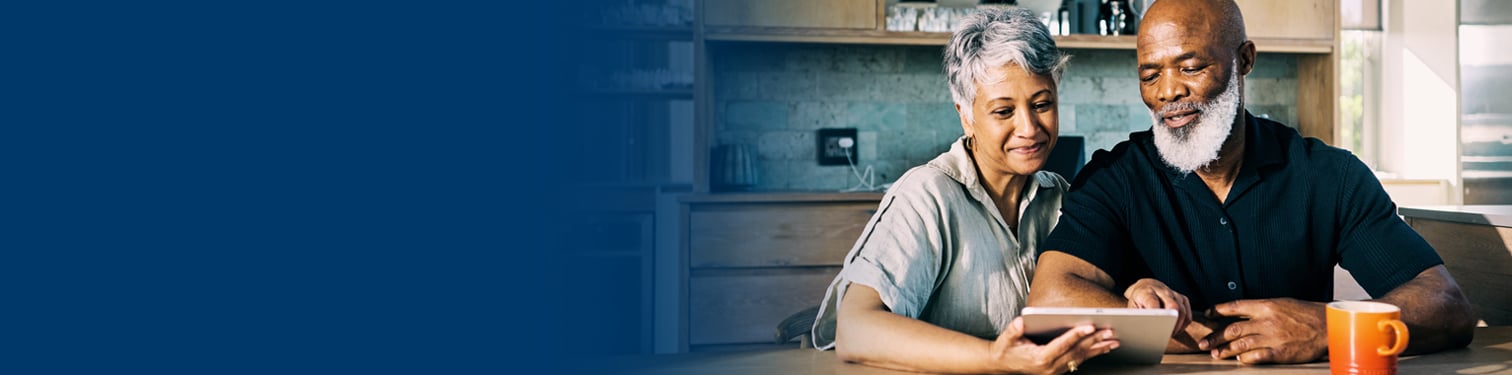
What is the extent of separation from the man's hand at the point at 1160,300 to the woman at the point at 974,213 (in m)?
0.19

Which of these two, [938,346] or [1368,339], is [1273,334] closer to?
[1368,339]

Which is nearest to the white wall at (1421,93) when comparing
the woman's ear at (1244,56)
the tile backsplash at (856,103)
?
the tile backsplash at (856,103)

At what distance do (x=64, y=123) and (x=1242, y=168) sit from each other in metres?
5.01

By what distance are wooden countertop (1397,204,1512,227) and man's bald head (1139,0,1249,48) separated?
593mm

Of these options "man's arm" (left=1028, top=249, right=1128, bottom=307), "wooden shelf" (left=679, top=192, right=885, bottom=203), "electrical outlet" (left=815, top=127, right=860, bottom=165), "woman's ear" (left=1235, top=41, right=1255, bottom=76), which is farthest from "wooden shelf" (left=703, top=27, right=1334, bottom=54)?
"man's arm" (left=1028, top=249, right=1128, bottom=307)

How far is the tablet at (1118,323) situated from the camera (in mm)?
906

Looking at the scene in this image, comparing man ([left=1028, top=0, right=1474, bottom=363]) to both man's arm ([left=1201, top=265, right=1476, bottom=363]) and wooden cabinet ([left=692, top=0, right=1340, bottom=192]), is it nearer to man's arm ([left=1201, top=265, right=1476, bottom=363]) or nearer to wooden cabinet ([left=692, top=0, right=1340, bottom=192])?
man's arm ([left=1201, top=265, right=1476, bottom=363])

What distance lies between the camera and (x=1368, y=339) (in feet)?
2.98

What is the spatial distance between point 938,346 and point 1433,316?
574mm

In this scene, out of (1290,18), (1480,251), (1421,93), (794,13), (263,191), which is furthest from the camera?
(263,191)

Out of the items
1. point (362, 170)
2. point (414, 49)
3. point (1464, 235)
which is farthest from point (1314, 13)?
point (362, 170)

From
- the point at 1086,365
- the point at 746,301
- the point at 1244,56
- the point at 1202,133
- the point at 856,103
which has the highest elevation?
the point at 856,103

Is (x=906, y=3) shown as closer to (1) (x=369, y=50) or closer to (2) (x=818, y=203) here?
(2) (x=818, y=203)

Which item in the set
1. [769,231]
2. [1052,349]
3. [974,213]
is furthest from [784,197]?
[1052,349]
